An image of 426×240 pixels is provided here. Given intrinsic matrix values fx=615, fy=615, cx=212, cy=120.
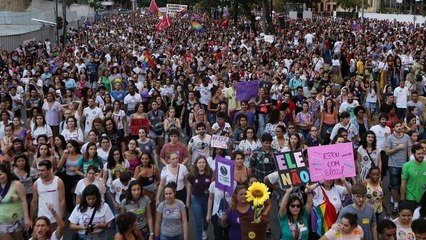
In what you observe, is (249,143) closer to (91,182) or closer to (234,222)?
(234,222)

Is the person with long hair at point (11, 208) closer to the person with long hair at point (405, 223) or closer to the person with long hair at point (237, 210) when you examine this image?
the person with long hair at point (237, 210)

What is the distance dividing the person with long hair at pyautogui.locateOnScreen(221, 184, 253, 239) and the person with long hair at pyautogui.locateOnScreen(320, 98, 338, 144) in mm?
4506

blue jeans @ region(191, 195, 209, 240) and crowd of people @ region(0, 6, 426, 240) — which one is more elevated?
crowd of people @ region(0, 6, 426, 240)

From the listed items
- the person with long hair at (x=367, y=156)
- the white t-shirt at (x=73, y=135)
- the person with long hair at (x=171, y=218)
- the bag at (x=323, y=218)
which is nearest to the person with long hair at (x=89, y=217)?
the person with long hair at (x=171, y=218)

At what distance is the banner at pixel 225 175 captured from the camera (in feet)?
22.3

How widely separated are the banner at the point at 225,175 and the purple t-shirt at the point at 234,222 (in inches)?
12.5

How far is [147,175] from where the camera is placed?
24.6ft

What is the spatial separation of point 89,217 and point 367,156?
389 cm

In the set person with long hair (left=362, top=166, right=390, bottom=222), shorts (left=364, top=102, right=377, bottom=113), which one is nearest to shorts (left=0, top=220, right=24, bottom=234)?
person with long hair (left=362, top=166, right=390, bottom=222)

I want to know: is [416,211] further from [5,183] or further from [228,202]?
[5,183]

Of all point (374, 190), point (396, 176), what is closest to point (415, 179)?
point (374, 190)

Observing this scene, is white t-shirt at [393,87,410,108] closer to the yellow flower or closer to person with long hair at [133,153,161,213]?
person with long hair at [133,153,161,213]

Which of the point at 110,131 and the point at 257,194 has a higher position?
the point at 257,194

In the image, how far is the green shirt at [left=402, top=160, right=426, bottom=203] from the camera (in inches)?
293
